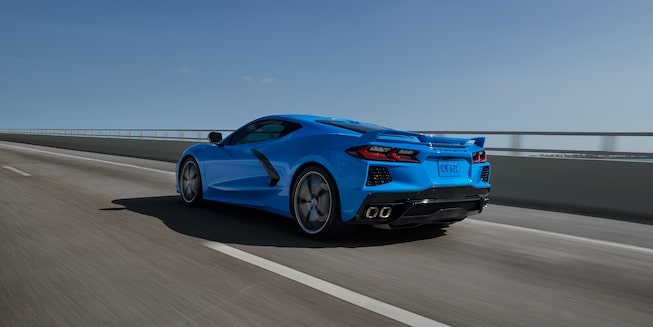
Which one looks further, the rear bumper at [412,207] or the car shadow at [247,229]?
the car shadow at [247,229]

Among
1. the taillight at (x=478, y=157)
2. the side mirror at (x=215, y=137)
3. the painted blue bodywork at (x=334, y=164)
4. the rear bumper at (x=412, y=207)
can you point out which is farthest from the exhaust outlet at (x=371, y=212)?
the side mirror at (x=215, y=137)

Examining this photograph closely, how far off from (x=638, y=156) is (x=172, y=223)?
284 inches

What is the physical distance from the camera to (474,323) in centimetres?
304

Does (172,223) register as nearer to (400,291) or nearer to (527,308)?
(400,291)

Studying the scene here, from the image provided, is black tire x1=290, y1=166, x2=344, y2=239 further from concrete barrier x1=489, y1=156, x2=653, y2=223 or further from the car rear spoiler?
concrete barrier x1=489, y1=156, x2=653, y2=223

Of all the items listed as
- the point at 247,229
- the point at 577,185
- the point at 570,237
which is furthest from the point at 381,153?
the point at 577,185

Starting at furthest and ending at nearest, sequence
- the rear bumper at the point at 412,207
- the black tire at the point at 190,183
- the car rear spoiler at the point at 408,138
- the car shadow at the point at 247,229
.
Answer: the black tire at the point at 190,183
the car shadow at the point at 247,229
the car rear spoiler at the point at 408,138
the rear bumper at the point at 412,207

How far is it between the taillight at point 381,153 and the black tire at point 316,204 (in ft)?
1.35

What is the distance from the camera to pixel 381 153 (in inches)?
190

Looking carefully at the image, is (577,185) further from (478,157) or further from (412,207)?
(412,207)

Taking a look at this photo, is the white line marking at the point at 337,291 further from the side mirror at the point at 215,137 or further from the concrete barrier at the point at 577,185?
the concrete barrier at the point at 577,185

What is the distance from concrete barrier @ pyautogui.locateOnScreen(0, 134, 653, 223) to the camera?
8102 millimetres

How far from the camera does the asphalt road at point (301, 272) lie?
3129 mm

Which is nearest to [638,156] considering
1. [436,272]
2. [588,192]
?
[588,192]
